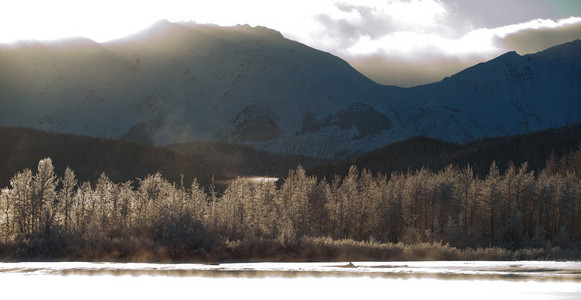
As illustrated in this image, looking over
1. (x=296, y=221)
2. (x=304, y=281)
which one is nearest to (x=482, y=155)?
(x=296, y=221)

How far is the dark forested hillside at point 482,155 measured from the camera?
6457 inches

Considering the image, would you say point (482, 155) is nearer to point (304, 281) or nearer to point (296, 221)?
point (296, 221)

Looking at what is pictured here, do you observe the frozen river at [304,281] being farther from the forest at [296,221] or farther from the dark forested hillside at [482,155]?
the dark forested hillside at [482,155]

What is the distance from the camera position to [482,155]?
17125 cm

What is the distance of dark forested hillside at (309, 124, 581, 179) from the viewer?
164 meters

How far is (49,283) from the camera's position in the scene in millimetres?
12266

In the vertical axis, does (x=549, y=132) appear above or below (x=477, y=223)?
above

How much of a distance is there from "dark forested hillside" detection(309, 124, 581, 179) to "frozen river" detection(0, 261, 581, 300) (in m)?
150

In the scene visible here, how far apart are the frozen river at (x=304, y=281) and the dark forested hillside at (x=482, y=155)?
149661 millimetres

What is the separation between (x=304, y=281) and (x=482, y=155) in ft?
552

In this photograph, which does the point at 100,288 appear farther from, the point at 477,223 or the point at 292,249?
the point at 477,223

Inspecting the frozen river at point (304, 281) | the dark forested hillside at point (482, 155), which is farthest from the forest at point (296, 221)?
the dark forested hillside at point (482, 155)

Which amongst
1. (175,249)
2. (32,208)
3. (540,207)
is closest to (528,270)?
(175,249)

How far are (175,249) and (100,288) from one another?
13.9 meters
